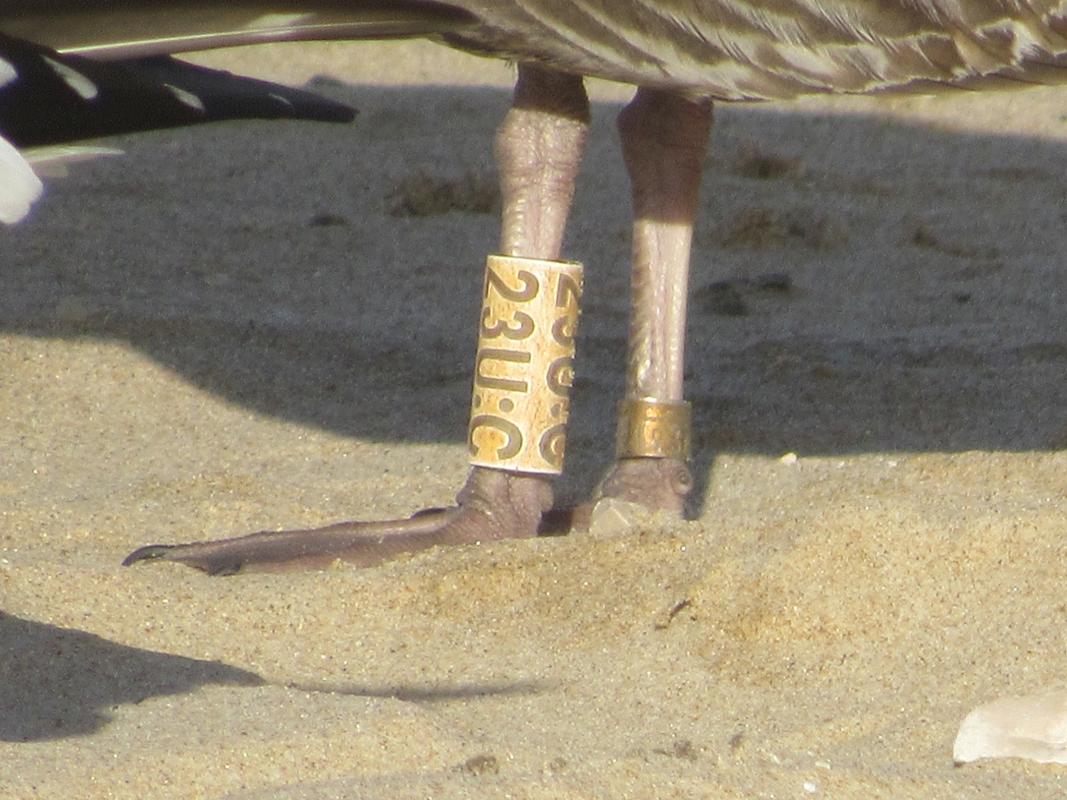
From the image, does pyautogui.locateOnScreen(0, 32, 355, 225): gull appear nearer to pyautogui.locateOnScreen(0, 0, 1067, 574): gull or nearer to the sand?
pyautogui.locateOnScreen(0, 0, 1067, 574): gull

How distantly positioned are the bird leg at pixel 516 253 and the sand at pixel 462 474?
4.7 inches

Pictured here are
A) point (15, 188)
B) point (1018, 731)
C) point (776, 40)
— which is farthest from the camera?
point (776, 40)

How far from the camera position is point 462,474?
13.9ft

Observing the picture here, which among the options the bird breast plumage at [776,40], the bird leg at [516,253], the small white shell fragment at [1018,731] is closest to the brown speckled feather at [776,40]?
the bird breast plumage at [776,40]

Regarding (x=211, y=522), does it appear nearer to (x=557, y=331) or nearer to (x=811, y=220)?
(x=557, y=331)

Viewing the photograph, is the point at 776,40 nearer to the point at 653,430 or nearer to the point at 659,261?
the point at 659,261

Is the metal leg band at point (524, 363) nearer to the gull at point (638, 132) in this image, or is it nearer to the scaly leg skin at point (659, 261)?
the gull at point (638, 132)

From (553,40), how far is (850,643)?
3.63ft

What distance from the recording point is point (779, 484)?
13.5ft

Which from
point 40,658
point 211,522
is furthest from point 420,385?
point 40,658

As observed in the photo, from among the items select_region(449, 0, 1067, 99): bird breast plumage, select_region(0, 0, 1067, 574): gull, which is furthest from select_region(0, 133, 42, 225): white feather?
select_region(449, 0, 1067, 99): bird breast plumage

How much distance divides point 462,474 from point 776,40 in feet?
4.15

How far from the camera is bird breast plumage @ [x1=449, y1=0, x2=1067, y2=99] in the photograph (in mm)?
3352

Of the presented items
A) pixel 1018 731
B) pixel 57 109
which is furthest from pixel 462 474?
pixel 57 109
